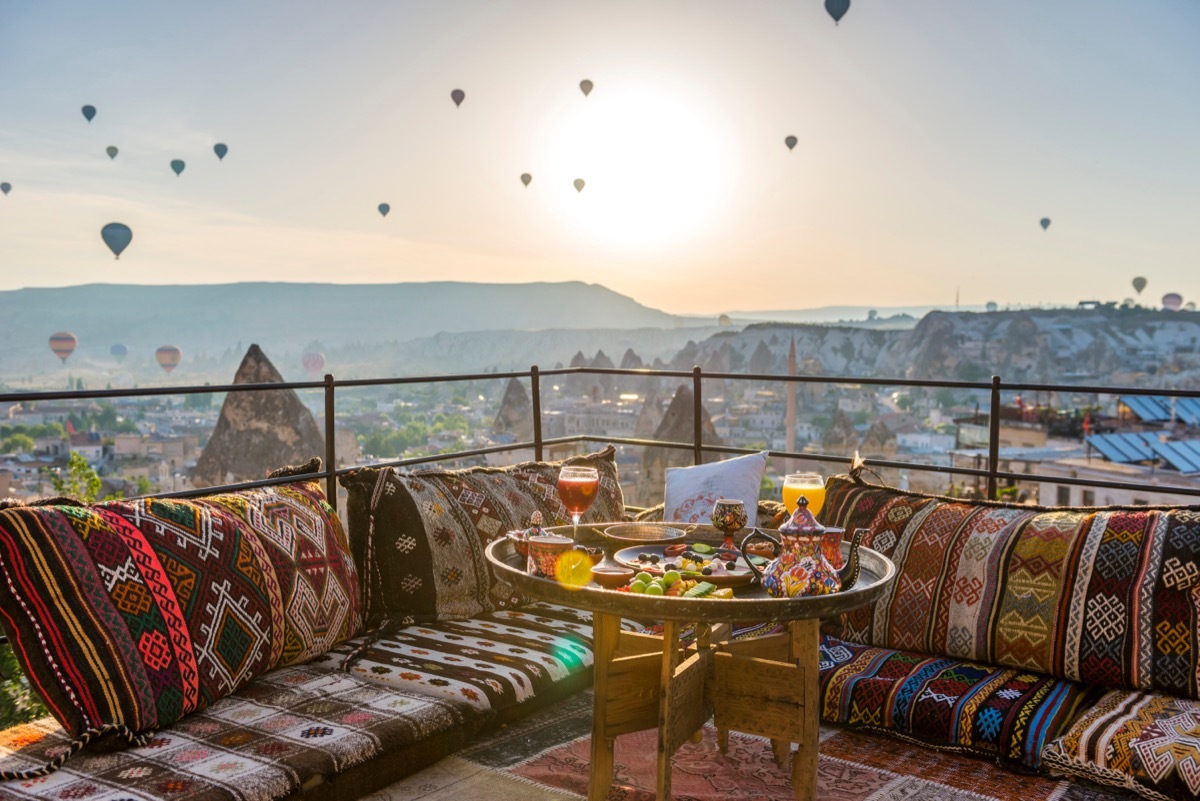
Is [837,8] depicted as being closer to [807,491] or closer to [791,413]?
[791,413]

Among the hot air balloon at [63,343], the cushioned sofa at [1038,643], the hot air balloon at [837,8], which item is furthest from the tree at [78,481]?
the hot air balloon at [63,343]

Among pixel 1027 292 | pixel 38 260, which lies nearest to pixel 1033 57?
pixel 1027 292

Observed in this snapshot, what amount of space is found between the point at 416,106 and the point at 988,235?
23885 mm

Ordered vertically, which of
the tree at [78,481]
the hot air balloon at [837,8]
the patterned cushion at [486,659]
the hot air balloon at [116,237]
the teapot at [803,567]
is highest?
the hot air balloon at [837,8]

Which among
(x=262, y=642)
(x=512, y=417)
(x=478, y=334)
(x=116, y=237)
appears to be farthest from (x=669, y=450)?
(x=262, y=642)

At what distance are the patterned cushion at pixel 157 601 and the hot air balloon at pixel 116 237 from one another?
2245 centimetres

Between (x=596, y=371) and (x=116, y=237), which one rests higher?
(x=116, y=237)

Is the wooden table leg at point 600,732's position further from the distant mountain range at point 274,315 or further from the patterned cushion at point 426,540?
the distant mountain range at point 274,315

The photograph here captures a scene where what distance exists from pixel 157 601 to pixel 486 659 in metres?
0.81

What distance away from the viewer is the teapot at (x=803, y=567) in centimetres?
197

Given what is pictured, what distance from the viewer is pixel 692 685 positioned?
7.30ft

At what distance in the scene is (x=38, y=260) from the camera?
121 feet

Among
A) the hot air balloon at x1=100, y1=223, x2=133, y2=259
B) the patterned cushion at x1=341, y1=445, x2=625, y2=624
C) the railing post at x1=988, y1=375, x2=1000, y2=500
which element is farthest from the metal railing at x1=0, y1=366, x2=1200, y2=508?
the hot air balloon at x1=100, y1=223, x2=133, y2=259

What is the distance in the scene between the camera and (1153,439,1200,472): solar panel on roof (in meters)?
30.2
